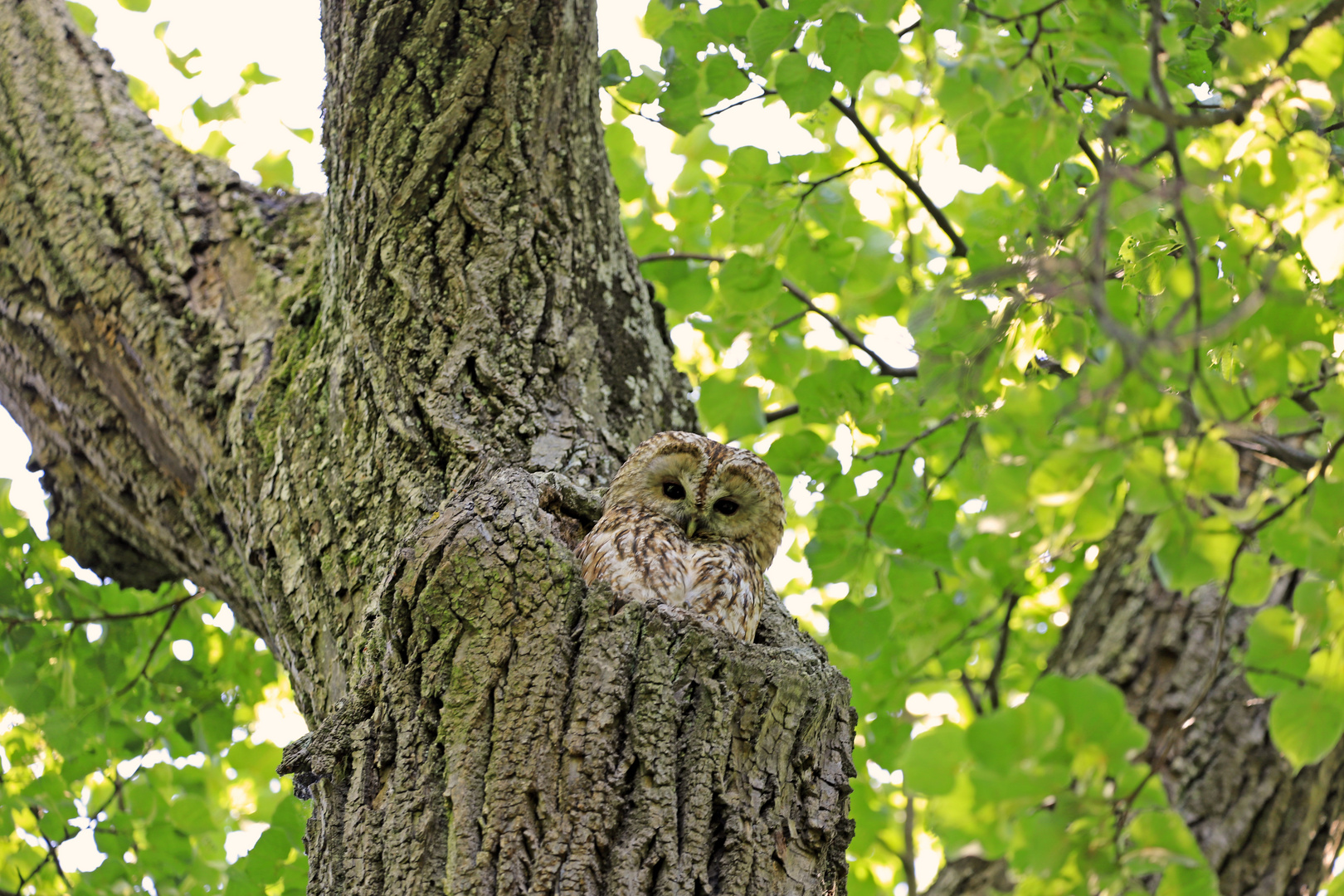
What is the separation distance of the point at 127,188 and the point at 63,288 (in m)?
0.41

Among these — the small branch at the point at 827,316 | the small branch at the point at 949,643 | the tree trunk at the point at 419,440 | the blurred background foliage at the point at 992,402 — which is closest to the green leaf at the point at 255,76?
the blurred background foliage at the point at 992,402

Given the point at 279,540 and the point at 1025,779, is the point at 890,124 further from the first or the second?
the point at 1025,779

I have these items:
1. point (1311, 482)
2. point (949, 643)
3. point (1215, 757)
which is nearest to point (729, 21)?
point (1311, 482)

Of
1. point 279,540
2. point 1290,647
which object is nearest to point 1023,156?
point 1290,647

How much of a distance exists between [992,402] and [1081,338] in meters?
1.18

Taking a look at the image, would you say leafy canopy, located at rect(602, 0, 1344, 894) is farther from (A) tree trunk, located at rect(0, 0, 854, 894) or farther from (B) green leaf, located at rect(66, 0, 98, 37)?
(B) green leaf, located at rect(66, 0, 98, 37)

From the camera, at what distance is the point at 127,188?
3.47 meters

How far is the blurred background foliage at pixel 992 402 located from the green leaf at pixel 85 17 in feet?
0.08

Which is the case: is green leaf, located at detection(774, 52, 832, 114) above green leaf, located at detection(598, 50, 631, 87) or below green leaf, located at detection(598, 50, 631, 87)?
below

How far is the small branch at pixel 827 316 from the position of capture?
4309 millimetres

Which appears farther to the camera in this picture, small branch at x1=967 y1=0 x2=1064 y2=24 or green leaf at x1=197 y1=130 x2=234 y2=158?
green leaf at x1=197 y1=130 x2=234 y2=158

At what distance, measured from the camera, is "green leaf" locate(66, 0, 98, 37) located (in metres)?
4.56

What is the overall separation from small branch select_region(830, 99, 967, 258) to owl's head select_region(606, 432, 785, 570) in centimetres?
137

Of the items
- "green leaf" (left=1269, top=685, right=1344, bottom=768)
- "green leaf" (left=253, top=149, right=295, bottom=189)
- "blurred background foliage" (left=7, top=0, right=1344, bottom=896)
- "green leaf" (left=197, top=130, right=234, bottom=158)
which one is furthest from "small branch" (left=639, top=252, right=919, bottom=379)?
"green leaf" (left=1269, top=685, right=1344, bottom=768)
